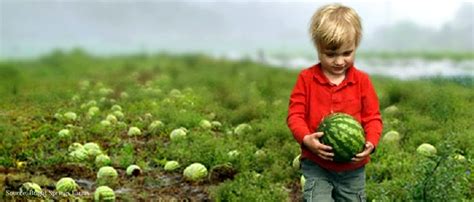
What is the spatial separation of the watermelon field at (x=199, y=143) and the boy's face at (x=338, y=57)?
0.84 m

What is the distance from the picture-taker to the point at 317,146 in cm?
516

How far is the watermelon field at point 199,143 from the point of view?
6457 mm

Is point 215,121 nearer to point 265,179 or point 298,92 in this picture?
point 265,179

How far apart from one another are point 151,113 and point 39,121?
5.11ft

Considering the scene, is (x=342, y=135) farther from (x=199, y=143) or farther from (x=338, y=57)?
(x=199, y=143)

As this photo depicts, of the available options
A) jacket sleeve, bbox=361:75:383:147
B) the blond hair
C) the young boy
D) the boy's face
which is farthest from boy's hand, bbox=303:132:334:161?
the blond hair

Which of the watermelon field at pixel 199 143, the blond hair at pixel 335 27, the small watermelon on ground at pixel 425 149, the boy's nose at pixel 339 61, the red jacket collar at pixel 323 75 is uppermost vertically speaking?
the blond hair at pixel 335 27

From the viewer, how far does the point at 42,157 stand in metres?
8.00

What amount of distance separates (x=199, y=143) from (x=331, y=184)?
2.95 meters

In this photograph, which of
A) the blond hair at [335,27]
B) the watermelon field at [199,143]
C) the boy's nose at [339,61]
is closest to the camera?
the blond hair at [335,27]

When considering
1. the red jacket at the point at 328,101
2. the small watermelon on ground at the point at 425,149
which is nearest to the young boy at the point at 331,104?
the red jacket at the point at 328,101

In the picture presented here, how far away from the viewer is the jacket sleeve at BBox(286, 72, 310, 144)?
5234 mm

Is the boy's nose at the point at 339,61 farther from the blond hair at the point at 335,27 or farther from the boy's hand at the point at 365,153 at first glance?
the boy's hand at the point at 365,153

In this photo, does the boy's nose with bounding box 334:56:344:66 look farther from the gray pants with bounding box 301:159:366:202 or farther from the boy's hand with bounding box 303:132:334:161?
the gray pants with bounding box 301:159:366:202
